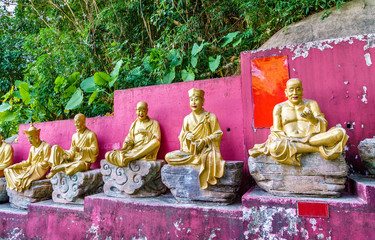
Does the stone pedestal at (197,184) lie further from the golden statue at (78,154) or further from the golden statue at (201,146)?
the golden statue at (78,154)

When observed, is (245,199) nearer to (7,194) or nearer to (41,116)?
(7,194)

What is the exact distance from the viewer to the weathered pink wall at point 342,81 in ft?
10.6

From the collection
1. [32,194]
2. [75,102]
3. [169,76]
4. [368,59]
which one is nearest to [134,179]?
[32,194]

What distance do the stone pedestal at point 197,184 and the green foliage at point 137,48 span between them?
2457 mm

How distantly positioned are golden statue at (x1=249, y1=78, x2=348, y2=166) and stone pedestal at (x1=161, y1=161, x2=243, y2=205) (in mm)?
388

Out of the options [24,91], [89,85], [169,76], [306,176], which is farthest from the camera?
[24,91]

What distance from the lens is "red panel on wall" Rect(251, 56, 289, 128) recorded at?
3.58m

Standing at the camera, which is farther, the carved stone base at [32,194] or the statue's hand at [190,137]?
the carved stone base at [32,194]

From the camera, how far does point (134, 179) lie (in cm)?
369

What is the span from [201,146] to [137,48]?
488cm

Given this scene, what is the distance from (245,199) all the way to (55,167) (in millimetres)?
3029

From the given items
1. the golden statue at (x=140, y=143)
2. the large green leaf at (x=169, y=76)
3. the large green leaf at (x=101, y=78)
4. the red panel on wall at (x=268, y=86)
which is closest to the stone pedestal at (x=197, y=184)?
the golden statue at (x=140, y=143)

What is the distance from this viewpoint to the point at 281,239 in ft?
8.61

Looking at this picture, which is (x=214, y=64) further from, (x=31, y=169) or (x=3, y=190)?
(x=3, y=190)
